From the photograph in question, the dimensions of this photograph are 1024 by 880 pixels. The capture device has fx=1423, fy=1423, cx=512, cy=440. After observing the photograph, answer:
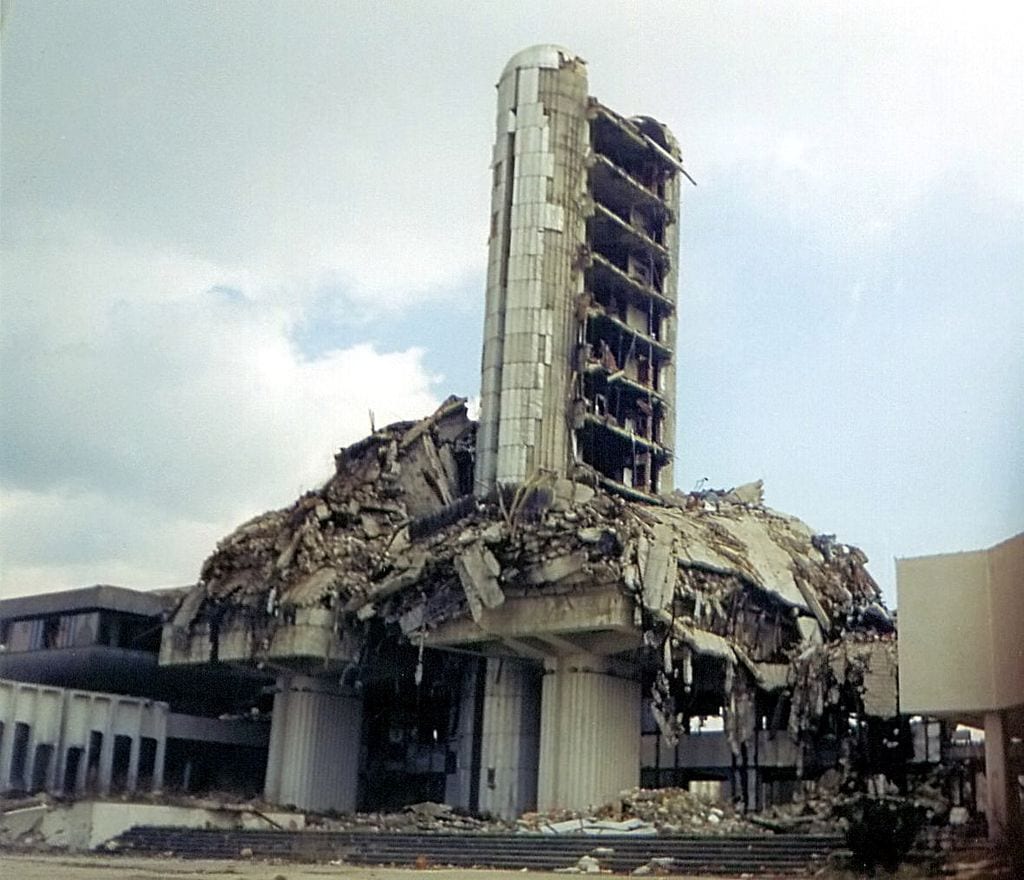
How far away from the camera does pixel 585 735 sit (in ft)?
126

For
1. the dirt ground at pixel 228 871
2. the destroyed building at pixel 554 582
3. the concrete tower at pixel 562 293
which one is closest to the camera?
the dirt ground at pixel 228 871

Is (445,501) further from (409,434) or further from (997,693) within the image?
(997,693)

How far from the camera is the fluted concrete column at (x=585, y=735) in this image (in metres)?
38.3

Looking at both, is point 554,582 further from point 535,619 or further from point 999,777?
point 999,777

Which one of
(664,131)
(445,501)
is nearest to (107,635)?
(445,501)

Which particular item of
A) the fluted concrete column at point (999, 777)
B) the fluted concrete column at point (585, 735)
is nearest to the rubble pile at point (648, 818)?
the fluted concrete column at point (585, 735)

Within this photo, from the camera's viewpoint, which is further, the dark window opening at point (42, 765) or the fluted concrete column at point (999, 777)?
the dark window opening at point (42, 765)

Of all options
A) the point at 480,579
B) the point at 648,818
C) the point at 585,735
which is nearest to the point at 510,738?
the point at 585,735

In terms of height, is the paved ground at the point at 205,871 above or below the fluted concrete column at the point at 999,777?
below

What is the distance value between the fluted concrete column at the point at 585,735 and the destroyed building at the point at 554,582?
71 millimetres

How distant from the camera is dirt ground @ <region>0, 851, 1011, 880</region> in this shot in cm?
2355

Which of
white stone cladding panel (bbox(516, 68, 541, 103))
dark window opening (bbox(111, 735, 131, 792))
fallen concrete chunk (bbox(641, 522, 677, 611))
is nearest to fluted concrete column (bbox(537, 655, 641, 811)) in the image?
fallen concrete chunk (bbox(641, 522, 677, 611))

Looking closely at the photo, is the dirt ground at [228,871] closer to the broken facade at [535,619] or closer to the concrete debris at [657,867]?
the concrete debris at [657,867]

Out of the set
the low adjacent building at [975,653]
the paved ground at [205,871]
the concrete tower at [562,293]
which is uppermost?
the concrete tower at [562,293]
